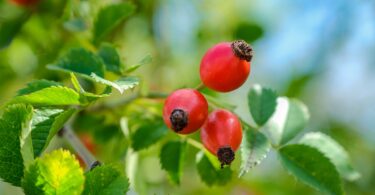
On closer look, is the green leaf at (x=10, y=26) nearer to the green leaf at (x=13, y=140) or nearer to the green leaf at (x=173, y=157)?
the green leaf at (x=173, y=157)


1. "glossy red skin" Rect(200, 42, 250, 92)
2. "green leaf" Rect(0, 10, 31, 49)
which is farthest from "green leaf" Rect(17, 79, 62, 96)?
"green leaf" Rect(0, 10, 31, 49)

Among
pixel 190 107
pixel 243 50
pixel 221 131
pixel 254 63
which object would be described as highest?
pixel 243 50

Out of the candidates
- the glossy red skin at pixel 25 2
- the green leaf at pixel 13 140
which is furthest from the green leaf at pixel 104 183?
the glossy red skin at pixel 25 2

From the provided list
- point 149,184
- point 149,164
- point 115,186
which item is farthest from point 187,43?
point 115,186

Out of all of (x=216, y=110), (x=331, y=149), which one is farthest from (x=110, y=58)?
(x=331, y=149)

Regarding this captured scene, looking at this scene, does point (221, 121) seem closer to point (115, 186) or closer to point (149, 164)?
point (115, 186)

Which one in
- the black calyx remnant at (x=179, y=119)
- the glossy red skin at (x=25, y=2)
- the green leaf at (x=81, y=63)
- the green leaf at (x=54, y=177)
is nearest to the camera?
the green leaf at (x=54, y=177)

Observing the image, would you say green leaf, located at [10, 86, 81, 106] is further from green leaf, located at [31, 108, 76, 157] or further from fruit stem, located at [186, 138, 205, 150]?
fruit stem, located at [186, 138, 205, 150]

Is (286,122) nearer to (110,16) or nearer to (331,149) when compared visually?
(331,149)
